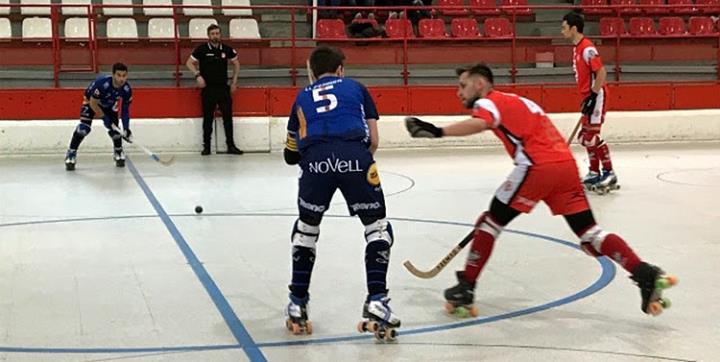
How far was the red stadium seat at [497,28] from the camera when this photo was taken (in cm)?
1714

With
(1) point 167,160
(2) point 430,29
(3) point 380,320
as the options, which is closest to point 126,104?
(1) point 167,160

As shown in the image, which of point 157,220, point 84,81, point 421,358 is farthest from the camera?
point 84,81

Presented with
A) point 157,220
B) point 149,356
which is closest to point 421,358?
point 149,356

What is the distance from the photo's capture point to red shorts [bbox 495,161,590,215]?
4906mm

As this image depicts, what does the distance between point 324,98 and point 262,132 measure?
10.0 meters

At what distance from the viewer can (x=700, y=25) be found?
17.8m

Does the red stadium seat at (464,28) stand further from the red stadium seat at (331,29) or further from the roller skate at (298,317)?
the roller skate at (298,317)

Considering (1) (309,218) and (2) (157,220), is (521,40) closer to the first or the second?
(2) (157,220)

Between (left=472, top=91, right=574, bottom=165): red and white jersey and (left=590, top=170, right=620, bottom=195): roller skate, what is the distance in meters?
4.99

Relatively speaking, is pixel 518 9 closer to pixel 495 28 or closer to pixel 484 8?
pixel 495 28

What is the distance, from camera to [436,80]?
A: 1614 centimetres

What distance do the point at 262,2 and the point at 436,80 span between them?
3957 millimetres

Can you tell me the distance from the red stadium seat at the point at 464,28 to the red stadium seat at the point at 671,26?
349 centimetres

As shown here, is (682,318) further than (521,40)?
No
